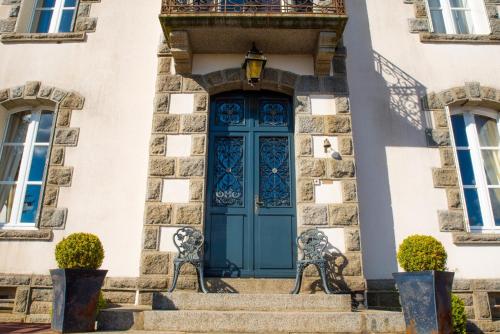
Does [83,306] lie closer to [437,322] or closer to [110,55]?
[437,322]

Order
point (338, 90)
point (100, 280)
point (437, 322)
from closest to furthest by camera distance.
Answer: point (437, 322) < point (100, 280) < point (338, 90)

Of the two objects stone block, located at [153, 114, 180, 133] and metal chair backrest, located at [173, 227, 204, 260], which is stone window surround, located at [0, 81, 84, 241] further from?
metal chair backrest, located at [173, 227, 204, 260]

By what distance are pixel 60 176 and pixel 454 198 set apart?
602cm

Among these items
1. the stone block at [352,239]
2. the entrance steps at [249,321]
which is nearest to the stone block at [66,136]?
the entrance steps at [249,321]

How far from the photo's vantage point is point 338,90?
247 inches

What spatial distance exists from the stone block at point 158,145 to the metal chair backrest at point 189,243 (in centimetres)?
126

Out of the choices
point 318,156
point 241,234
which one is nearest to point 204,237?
point 241,234

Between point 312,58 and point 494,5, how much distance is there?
377cm

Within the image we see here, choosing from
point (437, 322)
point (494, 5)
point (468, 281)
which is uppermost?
point (494, 5)

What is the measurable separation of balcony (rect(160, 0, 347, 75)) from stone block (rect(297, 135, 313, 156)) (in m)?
1.16

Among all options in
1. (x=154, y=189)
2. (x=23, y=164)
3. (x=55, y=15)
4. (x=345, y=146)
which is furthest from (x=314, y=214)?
(x=55, y=15)

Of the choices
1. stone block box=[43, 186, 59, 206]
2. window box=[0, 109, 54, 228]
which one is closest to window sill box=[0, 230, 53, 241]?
window box=[0, 109, 54, 228]

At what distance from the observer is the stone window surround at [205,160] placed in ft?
18.0

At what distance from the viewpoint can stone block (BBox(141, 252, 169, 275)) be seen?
5.40m
